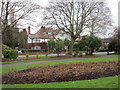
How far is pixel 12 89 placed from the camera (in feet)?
18.7

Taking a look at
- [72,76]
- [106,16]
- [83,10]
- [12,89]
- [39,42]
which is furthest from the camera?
[39,42]

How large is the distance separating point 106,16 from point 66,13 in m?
7.05

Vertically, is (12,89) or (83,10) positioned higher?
(83,10)

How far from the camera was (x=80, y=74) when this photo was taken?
25.4ft

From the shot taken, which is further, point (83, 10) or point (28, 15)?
point (83, 10)

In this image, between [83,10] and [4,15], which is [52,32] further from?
[4,15]

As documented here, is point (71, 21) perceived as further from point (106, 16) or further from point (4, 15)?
point (4, 15)

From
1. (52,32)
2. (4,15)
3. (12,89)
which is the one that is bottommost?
(12,89)

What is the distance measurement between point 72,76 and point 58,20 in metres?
20.5

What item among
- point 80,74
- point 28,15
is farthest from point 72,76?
point 28,15

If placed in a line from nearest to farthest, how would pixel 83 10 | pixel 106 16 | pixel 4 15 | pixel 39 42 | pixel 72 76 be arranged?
pixel 72 76 < pixel 4 15 < pixel 106 16 < pixel 83 10 < pixel 39 42

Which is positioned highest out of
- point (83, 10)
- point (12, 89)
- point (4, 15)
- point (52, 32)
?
point (83, 10)

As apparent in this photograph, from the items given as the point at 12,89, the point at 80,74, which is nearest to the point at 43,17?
the point at 80,74

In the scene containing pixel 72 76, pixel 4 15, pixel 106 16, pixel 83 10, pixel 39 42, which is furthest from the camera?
pixel 39 42
